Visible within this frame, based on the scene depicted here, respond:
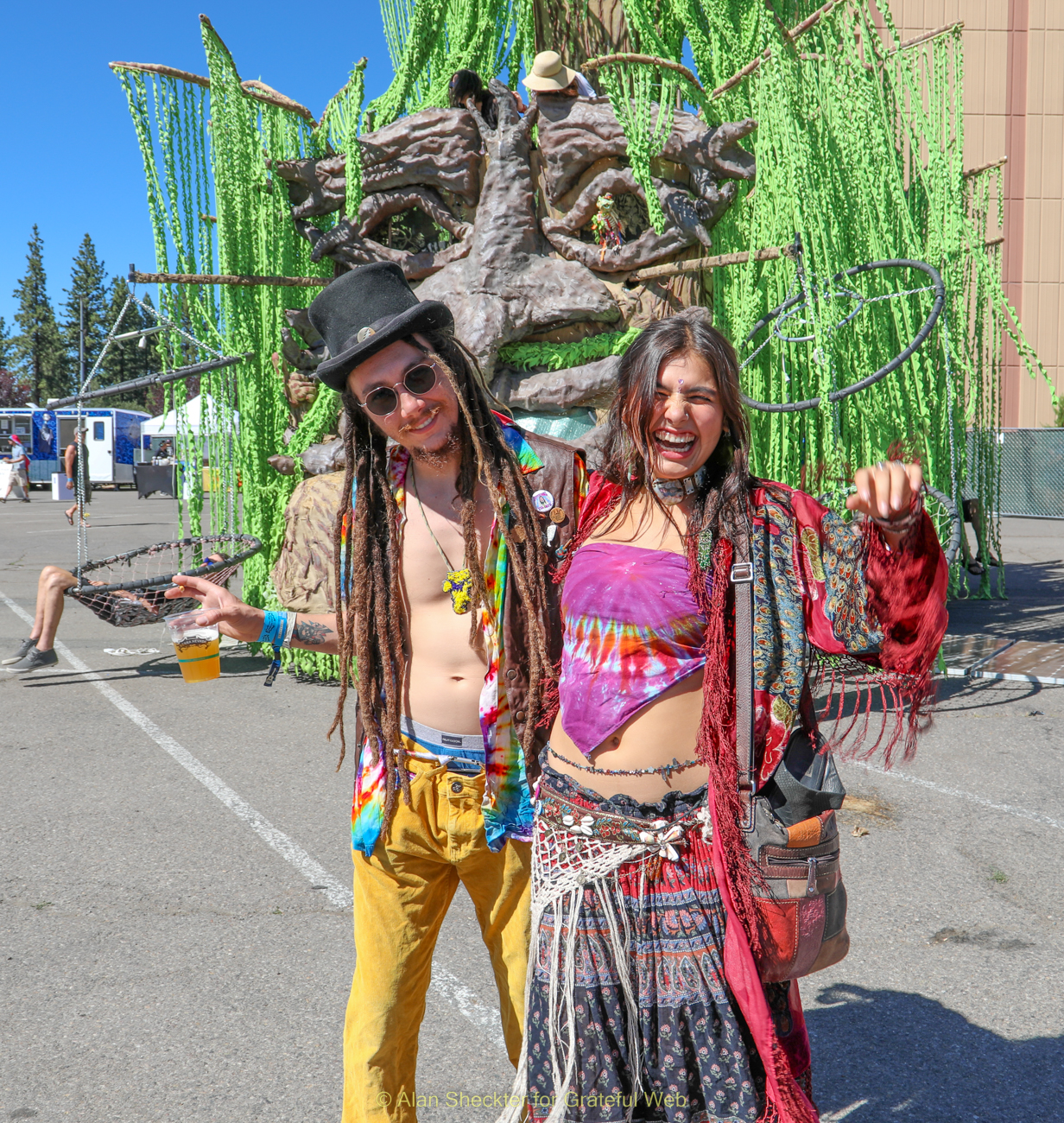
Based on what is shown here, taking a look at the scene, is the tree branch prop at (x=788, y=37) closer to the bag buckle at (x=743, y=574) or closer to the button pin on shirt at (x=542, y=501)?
the button pin on shirt at (x=542, y=501)

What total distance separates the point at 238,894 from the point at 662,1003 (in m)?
2.55

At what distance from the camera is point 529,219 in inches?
296

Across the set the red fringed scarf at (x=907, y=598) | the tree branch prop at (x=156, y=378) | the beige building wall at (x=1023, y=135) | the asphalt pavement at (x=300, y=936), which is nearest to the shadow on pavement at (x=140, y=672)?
the asphalt pavement at (x=300, y=936)

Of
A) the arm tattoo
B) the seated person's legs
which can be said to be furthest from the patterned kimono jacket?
the seated person's legs

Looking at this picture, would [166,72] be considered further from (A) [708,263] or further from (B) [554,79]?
(A) [708,263]

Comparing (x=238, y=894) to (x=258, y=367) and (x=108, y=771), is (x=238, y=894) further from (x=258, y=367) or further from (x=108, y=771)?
(x=258, y=367)

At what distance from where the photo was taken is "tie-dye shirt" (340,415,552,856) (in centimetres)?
204

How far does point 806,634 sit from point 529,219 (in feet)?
20.9

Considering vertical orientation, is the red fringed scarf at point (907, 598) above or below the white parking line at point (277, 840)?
above

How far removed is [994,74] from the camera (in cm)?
2686

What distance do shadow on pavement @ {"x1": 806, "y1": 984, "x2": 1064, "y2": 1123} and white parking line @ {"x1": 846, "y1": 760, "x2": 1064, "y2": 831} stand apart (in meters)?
1.48

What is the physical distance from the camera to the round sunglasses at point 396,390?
2066mm

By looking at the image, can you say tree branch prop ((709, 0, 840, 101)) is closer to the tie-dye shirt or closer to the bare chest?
the bare chest

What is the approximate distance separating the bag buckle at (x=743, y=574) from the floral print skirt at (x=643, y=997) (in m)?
0.39
